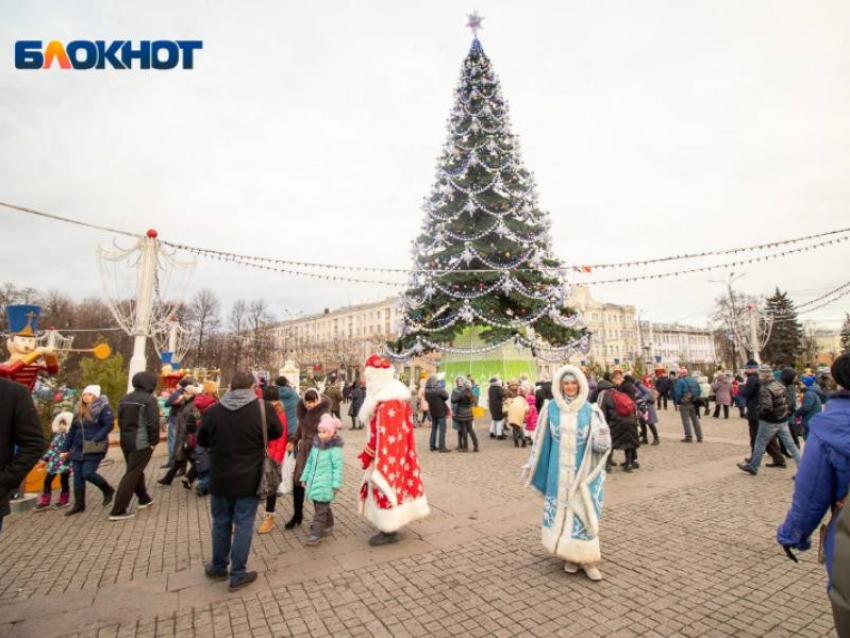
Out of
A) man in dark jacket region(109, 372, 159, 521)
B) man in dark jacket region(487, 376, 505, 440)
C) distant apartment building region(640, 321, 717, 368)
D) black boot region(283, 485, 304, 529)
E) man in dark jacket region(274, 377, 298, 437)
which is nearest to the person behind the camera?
black boot region(283, 485, 304, 529)

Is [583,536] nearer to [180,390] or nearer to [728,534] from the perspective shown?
[728,534]

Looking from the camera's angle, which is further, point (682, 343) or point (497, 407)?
point (682, 343)

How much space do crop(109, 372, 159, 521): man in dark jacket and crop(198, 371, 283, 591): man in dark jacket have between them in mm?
2767

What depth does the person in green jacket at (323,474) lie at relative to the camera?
5191mm

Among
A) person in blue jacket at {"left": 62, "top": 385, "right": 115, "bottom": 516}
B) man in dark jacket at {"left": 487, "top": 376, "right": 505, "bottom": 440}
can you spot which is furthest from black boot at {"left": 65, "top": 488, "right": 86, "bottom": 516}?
man in dark jacket at {"left": 487, "top": 376, "right": 505, "bottom": 440}

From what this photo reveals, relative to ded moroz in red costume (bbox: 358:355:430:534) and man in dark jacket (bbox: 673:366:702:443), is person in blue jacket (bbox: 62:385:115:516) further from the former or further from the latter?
man in dark jacket (bbox: 673:366:702:443)

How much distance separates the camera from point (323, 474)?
522cm

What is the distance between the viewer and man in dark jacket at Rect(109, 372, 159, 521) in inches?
249

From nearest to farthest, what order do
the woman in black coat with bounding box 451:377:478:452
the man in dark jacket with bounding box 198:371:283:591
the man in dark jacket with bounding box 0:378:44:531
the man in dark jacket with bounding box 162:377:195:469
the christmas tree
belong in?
the man in dark jacket with bounding box 0:378:44:531
the man in dark jacket with bounding box 198:371:283:591
the man in dark jacket with bounding box 162:377:195:469
the woman in black coat with bounding box 451:377:478:452
the christmas tree

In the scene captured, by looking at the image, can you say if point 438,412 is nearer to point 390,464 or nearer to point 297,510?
point 297,510

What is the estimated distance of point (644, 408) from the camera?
442 inches

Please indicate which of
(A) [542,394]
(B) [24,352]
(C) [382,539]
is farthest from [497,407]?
(B) [24,352]

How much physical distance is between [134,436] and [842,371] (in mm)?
7456

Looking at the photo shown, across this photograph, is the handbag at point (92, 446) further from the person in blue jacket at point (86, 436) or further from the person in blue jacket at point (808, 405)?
the person in blue jacket at point (808, 405)
